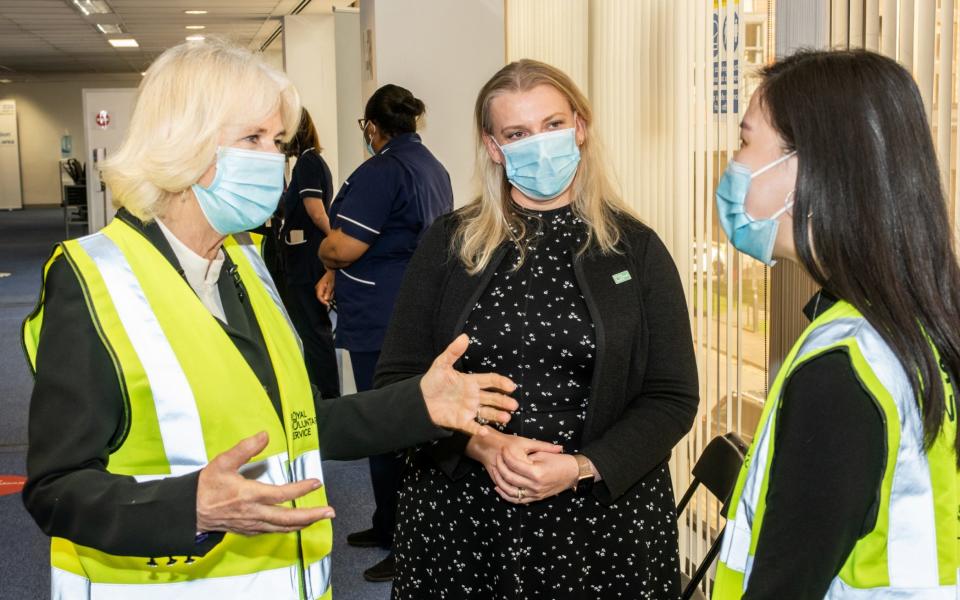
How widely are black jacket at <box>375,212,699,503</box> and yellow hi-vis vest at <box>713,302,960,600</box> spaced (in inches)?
32.8

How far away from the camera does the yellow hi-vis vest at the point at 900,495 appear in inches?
45.5

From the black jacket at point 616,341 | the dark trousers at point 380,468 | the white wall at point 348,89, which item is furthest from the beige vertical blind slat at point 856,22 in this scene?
the white wall at point 348,89

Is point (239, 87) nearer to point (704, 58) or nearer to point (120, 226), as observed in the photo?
point (120, 226)

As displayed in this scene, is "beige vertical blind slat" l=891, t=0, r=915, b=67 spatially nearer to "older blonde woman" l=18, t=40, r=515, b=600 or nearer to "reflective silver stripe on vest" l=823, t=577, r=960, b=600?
"older blonde woman" l=18, t=40, r=515, b=600

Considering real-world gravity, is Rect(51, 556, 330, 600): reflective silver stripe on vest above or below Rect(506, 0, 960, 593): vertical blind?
below

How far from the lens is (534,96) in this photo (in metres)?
2.30

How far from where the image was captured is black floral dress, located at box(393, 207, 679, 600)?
2041mm

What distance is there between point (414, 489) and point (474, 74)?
11.7ft

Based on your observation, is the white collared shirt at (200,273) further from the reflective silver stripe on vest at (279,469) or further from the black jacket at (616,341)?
the black jacket at (616,341)

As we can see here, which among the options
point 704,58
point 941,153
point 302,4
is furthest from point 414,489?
point 302,4

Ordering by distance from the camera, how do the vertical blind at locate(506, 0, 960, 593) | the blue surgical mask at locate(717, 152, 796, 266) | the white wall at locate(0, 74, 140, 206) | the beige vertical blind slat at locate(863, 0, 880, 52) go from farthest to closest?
the white wall at locate(0, 74, 140, 206) < the vertical blind at locate(506, 0, 960, 593) < the beige vertical blind slat at locate(863, 0, 880, 52) < the blue surgical mask at locate(717, 152, 796, 266)

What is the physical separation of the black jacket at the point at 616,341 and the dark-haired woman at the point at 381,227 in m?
1.71

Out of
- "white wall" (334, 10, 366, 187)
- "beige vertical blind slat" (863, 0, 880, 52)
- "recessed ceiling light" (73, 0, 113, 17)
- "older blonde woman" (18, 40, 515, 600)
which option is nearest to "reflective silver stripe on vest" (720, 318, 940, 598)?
"older blonde woman" (18, 40, 515, 600)

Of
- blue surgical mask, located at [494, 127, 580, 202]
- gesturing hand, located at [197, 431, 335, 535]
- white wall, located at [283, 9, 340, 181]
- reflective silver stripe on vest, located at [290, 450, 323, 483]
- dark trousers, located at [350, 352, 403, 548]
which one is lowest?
dark trousers, located at [350, 352, 403, 548]
